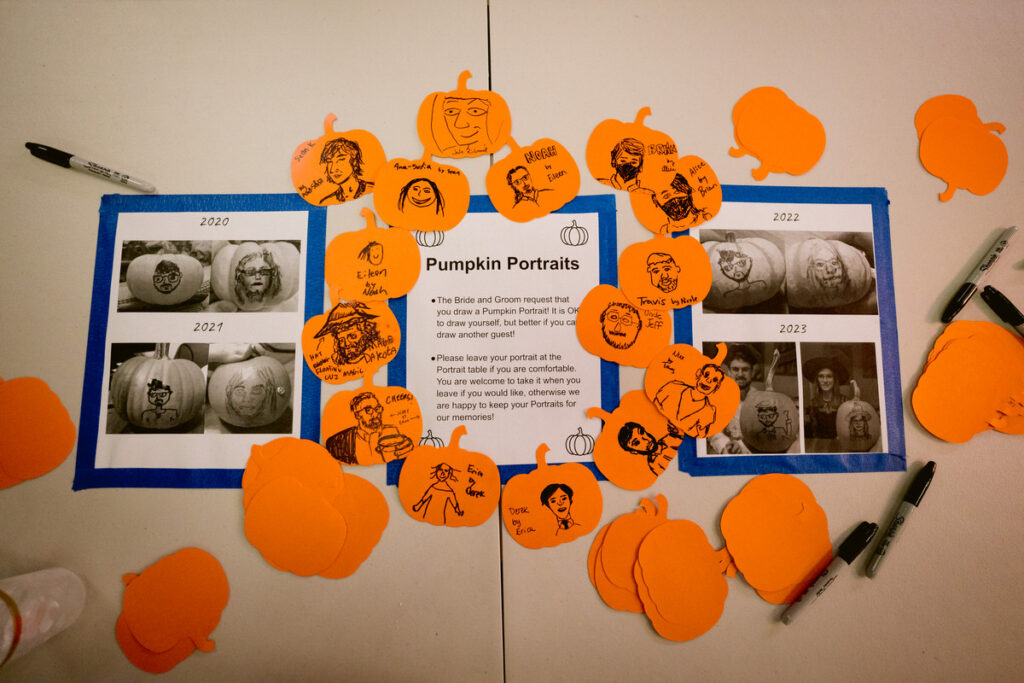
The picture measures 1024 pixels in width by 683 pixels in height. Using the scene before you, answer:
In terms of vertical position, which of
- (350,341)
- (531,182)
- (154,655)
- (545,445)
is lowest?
(154,655)

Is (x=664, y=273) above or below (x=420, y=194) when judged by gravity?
below

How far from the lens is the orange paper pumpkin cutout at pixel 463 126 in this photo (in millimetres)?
611

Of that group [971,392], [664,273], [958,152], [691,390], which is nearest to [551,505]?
[691,390]

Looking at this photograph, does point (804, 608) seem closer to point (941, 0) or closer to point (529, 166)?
point (529, 166)

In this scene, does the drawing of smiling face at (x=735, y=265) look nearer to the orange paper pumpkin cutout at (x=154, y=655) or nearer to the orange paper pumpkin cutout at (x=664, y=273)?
the orange paper pumpkin cutout at (x=664, y=273)

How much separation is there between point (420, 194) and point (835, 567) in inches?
28.4

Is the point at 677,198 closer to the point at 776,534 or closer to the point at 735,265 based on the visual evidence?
the point at 735,265

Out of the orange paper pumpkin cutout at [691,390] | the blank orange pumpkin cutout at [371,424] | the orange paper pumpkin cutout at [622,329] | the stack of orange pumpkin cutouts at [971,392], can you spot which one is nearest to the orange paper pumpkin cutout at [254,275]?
the blank orange pumpkin cutout at [371,424]

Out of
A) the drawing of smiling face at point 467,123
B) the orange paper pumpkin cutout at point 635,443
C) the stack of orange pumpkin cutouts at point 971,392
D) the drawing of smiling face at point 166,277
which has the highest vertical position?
the drawing of smiling face at point 467,123

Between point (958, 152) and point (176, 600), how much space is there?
1.21 m

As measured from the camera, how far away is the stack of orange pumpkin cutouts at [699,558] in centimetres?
56

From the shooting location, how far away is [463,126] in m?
0.61

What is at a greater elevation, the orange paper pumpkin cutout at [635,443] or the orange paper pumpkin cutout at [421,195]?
the orange paper pumpkin cutout at [421,195]

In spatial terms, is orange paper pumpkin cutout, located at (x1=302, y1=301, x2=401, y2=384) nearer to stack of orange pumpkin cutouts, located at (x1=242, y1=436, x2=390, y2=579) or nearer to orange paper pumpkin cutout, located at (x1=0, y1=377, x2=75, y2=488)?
stack of orange pumpkin cutouts, located at (x1=242, y1=436, x2=390, y2=579)
